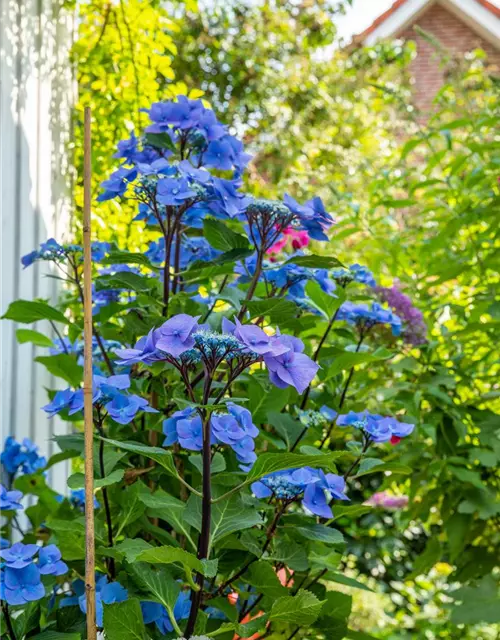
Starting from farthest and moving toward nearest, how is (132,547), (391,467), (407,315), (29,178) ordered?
1. (29,178)
2. (407,315)
3. (391,467)
4. (132,547)

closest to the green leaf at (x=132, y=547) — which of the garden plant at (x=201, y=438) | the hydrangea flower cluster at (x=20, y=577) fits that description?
the garden plant at (x=201, y=438)

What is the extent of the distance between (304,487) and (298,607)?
15 cm

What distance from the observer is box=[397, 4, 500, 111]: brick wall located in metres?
10.2

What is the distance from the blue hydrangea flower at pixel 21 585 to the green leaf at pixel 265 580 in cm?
26

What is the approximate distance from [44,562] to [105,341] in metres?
0.53

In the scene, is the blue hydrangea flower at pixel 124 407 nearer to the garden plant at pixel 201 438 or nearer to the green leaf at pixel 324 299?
the garden plant at pixel 201 438

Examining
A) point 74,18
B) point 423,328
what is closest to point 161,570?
point 423,328

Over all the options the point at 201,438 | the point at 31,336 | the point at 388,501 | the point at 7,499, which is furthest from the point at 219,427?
the point at 388,501

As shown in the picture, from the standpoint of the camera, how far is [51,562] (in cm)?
109

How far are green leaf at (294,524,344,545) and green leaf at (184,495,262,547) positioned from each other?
0.09 metres

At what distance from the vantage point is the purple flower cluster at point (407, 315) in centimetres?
191

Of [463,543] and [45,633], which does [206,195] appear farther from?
[463,543]

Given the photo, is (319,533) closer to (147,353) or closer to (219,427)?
(219,427)

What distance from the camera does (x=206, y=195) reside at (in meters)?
1.24
